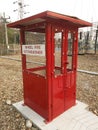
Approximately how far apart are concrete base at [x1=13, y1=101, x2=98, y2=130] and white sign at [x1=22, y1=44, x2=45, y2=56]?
130 cm

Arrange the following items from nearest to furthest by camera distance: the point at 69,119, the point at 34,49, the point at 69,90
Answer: the point at 34,49
the point at 69,119
the point at 69,90

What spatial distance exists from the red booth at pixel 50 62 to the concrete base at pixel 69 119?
102 millimetres

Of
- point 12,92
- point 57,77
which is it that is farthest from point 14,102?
point 57,77

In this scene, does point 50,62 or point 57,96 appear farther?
point 57,96

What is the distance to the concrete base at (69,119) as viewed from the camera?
2.62 metres

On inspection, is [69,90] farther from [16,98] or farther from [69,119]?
[16,98]

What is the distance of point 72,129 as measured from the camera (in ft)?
8.33

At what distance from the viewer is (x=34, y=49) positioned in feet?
8.87

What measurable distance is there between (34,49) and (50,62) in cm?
43

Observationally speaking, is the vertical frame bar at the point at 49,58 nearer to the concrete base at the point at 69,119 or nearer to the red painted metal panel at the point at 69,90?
the concrete base at the point at 69,119

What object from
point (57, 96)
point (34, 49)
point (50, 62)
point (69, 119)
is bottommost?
point (69, 119)

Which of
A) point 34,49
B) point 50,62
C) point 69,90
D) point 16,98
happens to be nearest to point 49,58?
point 50,62

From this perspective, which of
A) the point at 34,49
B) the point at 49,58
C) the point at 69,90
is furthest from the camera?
the point at 69,90

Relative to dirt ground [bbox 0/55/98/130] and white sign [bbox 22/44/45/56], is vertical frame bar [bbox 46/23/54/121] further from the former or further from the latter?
dirt ground [bbox 0/55/98/130]
